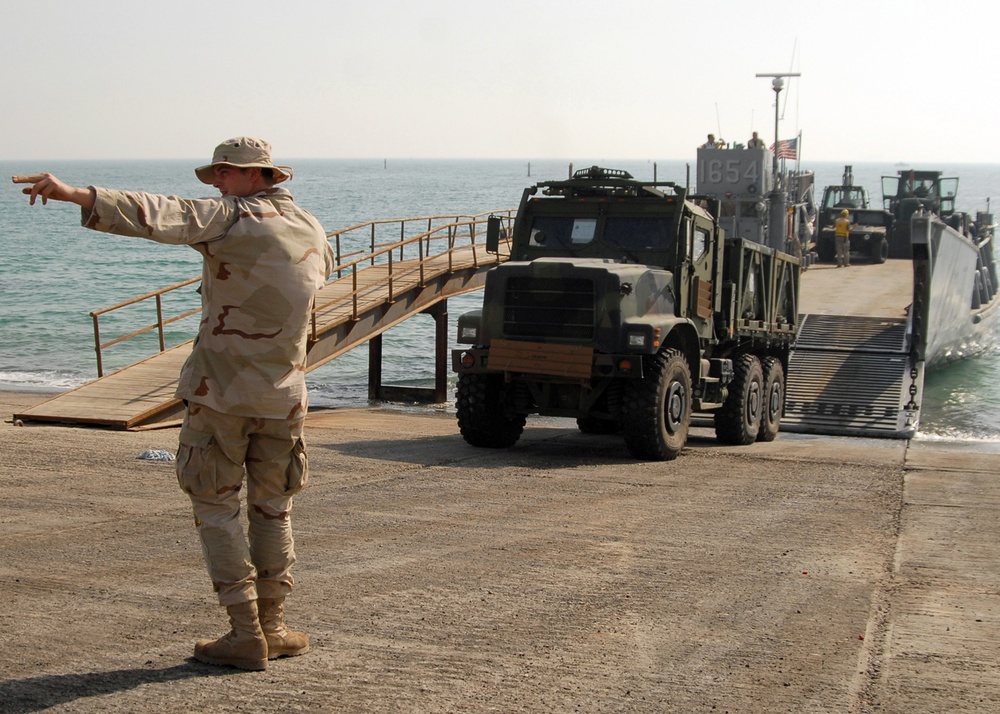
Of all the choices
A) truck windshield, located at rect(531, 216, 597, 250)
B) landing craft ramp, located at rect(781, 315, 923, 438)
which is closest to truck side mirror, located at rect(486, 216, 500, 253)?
truck windshield, located at rect(531, 216, 597, 250)

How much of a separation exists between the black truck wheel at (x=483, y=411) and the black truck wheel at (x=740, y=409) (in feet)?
8.85

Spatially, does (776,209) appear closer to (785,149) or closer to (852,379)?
(785,149)

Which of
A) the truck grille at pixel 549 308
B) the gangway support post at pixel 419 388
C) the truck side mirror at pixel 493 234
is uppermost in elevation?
the truck side mirror at pixel 493 234

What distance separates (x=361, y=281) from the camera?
792 inches

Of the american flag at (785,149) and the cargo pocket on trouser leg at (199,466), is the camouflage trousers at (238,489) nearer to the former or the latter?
the cargo pocket on trouser leg at (199,466)

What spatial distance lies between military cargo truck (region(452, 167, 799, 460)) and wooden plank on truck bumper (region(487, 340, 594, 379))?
0.01 meters

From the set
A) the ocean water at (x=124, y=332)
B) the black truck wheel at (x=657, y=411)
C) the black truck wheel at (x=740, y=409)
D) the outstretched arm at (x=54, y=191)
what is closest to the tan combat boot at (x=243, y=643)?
the outstretched arm at (x=54, y=191)

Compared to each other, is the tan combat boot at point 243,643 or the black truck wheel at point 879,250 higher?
the tan combat boot at point 243,643

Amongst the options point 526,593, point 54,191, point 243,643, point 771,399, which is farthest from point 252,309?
point 771,399

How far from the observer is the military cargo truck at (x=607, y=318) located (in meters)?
11.1

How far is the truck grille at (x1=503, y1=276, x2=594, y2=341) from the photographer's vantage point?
11203 millimetres

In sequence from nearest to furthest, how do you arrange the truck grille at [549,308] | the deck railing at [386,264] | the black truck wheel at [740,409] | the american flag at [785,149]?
the truck grille at [549,308], the black truck wheel at [740,409], the deck railing at [386,264], the american flag at [785,149]

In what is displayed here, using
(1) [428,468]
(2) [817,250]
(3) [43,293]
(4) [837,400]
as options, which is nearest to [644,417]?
(1) [428,468]

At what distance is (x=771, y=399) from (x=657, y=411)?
380cm
